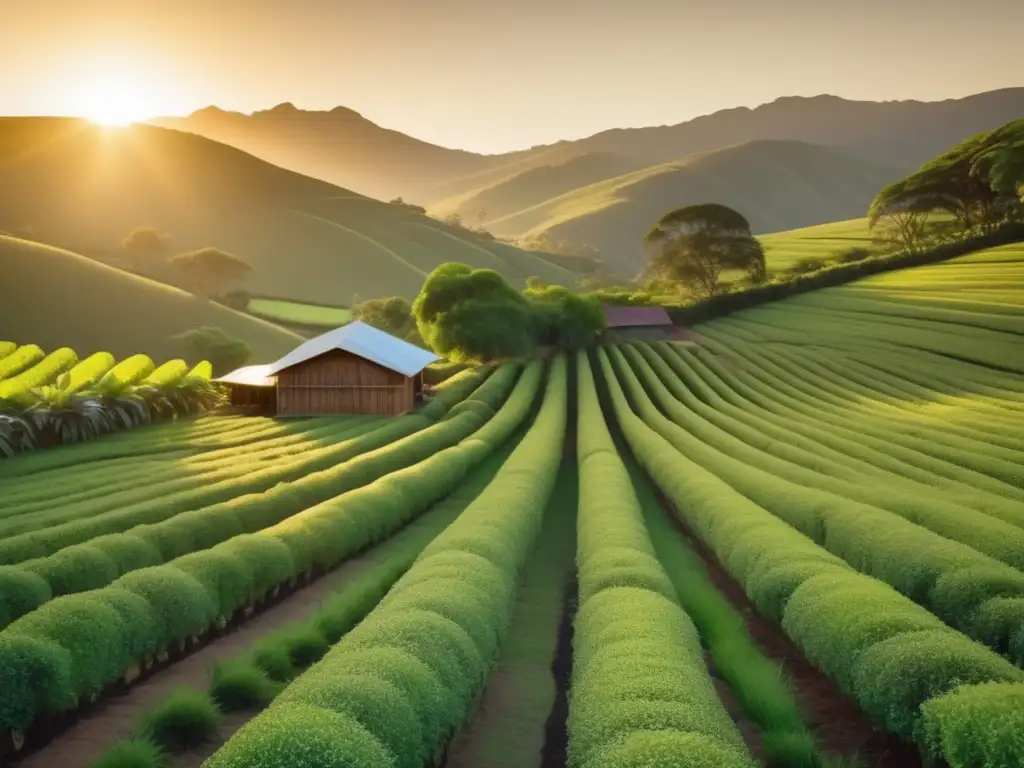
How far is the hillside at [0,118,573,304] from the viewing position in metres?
163

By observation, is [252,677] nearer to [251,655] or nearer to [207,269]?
[251,655]

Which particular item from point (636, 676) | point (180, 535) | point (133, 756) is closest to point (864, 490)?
point (636, 676)

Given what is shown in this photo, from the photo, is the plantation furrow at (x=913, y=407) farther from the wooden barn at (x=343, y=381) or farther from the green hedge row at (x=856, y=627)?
the wooden barn at (x=343, y=381)

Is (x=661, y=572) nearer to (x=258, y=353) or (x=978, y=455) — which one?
(x=978, y=455)

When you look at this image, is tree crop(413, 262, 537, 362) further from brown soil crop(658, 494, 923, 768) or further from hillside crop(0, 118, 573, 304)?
hillside crop(0, 118, 573, 304)

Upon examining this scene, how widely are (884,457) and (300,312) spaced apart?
375 feet

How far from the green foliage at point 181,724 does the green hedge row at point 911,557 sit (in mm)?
11183

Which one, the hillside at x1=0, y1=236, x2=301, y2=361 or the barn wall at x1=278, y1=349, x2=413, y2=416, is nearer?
the barn wall at x1=278, y1=349, x2=413, y2=416

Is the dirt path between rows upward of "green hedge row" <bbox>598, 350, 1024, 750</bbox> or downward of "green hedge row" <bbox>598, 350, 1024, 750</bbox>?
downward

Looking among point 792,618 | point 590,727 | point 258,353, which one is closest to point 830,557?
point 792,618

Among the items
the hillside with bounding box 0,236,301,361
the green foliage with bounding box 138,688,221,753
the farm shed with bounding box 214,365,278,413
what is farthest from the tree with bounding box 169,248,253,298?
the green foliage with bounding box 138,688,221,753

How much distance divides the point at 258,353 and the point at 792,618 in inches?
3437

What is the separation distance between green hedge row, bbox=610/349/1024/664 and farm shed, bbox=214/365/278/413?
35.7m

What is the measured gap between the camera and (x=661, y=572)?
601 inches
